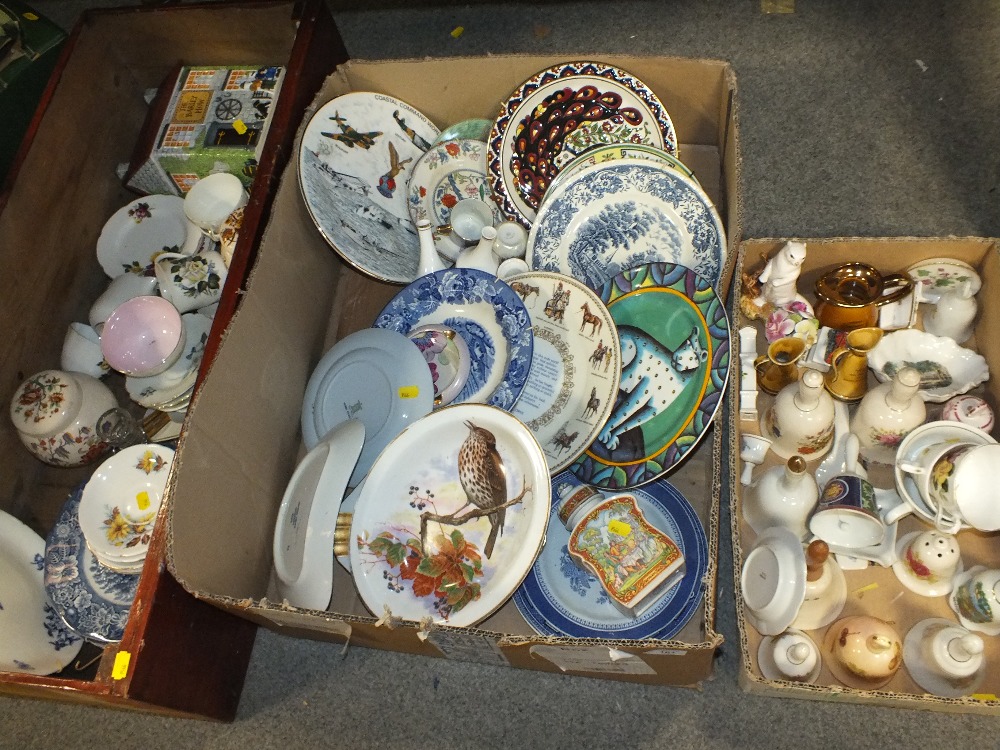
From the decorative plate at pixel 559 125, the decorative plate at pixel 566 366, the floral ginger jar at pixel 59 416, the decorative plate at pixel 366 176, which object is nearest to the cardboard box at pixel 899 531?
the decorative plate at pixel 566 366

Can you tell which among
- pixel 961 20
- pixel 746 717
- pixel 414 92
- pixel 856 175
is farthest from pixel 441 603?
pixel 961 20

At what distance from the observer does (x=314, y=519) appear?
3.34ft

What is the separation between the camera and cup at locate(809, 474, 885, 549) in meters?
1.06

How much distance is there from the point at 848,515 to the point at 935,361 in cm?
31

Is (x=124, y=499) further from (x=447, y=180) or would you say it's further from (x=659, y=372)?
(x=659, y=372)

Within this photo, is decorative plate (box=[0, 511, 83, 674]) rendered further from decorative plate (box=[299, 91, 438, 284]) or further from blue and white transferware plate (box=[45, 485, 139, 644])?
decorative plate (box=[299, 91, 438, 284])

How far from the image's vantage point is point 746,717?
120 centimetres

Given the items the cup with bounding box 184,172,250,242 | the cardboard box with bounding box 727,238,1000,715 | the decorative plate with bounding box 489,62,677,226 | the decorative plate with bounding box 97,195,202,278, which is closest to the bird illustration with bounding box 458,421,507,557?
the cardboard box with bounding box 727,238,1000,715

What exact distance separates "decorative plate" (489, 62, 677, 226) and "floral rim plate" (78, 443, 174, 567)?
728 millimetres

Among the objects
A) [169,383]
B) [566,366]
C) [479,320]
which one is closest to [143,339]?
[169,383]

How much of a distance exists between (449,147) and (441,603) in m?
0.78

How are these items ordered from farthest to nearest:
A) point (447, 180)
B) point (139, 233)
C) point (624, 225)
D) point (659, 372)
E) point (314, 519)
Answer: point (139, 233), point (447, 180), point (624, 225), point (659, 372), point (314, 519)

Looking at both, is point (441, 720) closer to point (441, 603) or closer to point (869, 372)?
point (441, 603)

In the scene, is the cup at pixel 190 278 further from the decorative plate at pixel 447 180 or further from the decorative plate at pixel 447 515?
the decorative plate at pixel 447 515
